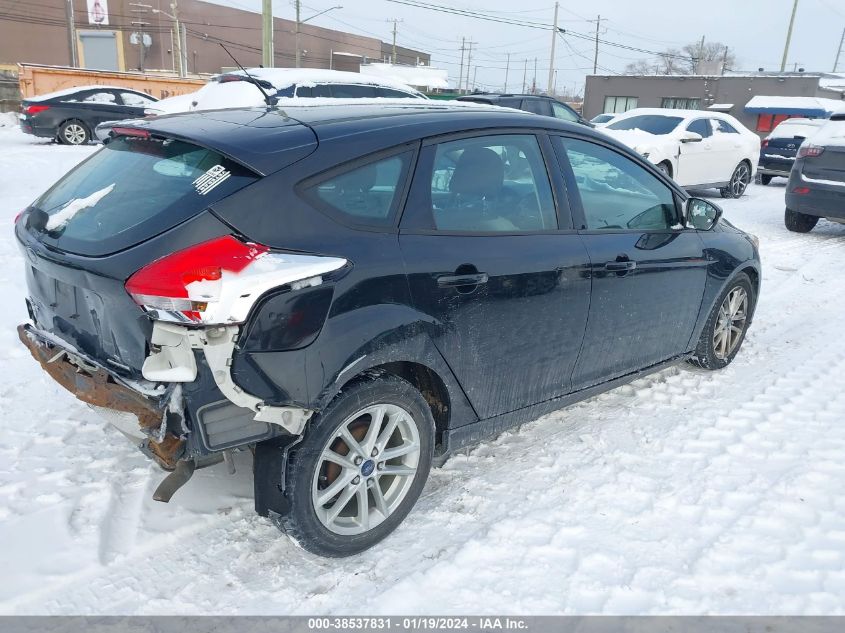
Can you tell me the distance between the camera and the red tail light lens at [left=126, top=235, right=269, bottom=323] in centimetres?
215

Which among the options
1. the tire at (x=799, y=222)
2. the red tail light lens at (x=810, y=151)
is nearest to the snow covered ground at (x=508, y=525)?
the red tail light lens at (x=810, y=151)

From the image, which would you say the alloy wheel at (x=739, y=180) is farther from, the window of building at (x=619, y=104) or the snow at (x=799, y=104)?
the window of building at (x=619, y=104)

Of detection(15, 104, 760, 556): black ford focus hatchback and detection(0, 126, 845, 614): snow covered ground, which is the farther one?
detection(0, 126, 845, 614): snow covered ground

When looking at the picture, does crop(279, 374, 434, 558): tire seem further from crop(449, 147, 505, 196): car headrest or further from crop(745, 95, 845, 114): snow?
crop(745, 95, 845, 114): snow

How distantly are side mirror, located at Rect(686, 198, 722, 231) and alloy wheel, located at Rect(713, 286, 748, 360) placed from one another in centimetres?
68

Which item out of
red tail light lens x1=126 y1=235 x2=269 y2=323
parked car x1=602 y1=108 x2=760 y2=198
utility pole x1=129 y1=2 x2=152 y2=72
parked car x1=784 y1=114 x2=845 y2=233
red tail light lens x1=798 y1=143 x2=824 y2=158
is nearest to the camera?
red tail light lens x1=126 y1=235 x2=269 y2=323

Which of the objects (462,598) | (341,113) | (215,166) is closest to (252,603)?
(462,598)

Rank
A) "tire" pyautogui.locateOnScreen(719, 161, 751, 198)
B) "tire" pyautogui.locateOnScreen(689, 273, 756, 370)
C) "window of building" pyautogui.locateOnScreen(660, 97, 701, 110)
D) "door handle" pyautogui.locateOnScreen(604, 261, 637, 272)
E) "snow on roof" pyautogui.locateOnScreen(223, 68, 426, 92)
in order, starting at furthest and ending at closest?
"window of building" pyautogui.locateOnScreen(660, 97, 701, 110)
"tire" pyautogui.locateOnScreen(719, 161, 751, 198)
"snow on roof" pyautogui.locateOnScreen(223, 68, 426, 92)
"tire" pyautogui.locateOnScreen(689, 273, 756, 370)
"door handle" pyautogui.locateOnScreen(604, 261, 637, 272)

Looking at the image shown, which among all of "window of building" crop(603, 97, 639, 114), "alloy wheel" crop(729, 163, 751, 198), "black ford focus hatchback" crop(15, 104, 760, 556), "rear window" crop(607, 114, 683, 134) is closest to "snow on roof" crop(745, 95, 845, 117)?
"alloy wheel" crop(729, 163, 751, 198)

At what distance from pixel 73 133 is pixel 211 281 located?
51.6ft

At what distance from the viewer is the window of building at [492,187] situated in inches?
113

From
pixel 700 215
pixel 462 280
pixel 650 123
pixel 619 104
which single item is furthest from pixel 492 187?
pixel 619 104

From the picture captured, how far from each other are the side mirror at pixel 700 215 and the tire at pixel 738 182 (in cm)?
1027

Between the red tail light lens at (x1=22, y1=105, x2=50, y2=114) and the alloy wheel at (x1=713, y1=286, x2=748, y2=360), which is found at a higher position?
the red tail light lens at (x1=22, y1=105, x2=50, y2=114)
